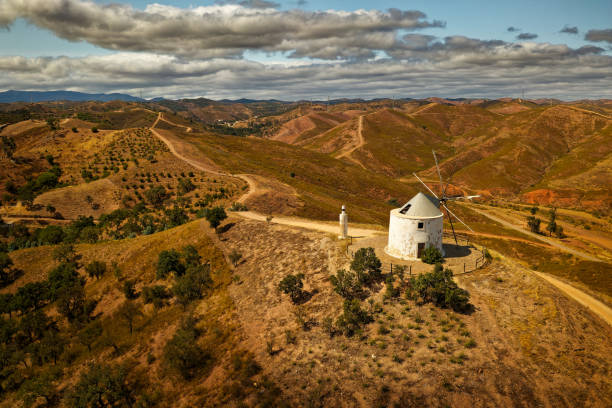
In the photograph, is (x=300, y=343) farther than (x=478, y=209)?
No

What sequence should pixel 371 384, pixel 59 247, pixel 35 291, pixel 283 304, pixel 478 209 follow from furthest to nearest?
pixel 478 209, pixel 59 247, pixel 35 291, pixel 283 304, pixel 371 384

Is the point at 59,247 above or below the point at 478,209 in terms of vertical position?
above

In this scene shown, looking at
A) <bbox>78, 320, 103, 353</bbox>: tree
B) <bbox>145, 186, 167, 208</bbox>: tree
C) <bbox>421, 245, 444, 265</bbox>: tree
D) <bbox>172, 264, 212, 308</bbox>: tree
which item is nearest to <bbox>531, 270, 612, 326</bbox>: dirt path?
<bbox>421, 245, 444, 265</bbox>: tree

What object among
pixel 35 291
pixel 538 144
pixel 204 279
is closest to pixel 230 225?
pixel 204 279

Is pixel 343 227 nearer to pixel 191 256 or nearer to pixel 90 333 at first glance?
pixel 191 256

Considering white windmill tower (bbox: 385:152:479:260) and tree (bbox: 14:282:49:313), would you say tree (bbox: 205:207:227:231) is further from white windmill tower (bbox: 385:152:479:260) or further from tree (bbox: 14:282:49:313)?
white windmill tower (bbox: 385:152:479:260)

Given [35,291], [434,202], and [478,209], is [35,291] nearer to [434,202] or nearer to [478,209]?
[434,202]

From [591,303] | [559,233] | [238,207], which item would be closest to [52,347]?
[238,207]
